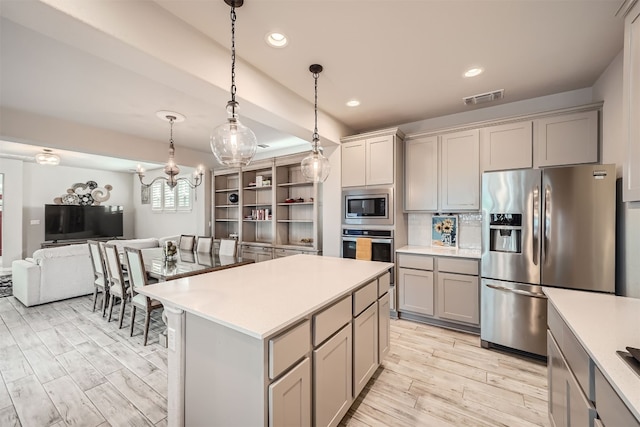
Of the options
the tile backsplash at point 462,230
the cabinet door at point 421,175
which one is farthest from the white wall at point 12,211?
the tile backsplash at point 462,230

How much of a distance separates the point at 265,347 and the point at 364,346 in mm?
1096

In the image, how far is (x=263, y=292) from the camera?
159 cm

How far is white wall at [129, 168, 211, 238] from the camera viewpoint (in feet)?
19.3

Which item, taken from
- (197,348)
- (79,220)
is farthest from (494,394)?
(79,220)

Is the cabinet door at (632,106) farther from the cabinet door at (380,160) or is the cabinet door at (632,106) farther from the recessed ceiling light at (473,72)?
the cabinet door at (380,160)

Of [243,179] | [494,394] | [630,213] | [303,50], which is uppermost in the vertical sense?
[303,50]

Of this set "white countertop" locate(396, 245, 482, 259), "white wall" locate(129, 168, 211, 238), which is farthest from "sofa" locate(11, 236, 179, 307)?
"white countertop" locate(396, 245, 482, 259)

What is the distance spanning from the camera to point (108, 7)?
1.49 metres

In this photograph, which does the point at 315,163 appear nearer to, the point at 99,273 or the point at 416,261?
the point at 416,261

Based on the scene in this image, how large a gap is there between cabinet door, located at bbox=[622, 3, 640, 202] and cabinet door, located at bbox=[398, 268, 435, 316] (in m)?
2.04

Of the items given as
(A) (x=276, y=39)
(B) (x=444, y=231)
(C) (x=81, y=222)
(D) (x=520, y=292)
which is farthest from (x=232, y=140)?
(C) (x=81, y=222)

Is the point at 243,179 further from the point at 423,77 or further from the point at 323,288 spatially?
the point at 323,288

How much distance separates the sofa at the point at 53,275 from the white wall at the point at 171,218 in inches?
77.0

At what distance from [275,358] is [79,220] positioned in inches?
351
